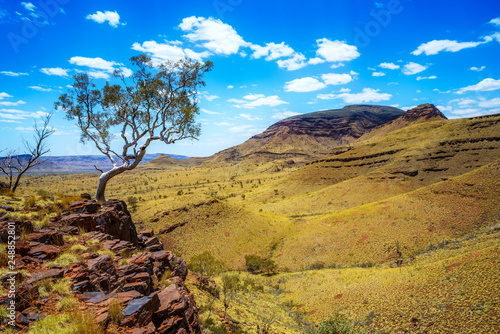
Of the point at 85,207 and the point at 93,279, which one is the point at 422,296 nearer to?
the point at 93,279

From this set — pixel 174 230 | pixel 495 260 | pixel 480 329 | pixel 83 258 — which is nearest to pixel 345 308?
pixel 480 329

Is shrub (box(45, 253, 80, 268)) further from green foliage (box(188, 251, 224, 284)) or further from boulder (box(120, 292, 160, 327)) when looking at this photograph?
green foliage (box(188, 251, 224, 284))

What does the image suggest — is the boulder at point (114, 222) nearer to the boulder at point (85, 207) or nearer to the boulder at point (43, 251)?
the boulder at point (85, 207)

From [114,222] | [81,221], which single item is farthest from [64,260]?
[114,222]

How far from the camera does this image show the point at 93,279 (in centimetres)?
855

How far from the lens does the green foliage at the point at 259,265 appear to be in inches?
1284

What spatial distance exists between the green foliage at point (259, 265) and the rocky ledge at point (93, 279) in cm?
2239

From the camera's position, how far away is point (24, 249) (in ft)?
28.9

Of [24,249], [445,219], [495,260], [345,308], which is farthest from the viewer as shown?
[445,219]

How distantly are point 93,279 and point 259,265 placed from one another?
2733 cm

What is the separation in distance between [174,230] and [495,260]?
38.9 metres

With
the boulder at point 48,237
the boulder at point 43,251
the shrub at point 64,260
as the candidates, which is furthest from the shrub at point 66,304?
the boulder at point 48,237

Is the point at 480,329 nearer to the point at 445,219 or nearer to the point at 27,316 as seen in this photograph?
the point at 27,316

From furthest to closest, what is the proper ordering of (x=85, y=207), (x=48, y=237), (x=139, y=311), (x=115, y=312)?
(x=85, y=207) < (x=48, y=237) < (x=139, y=311) < (x=115, y=312)
